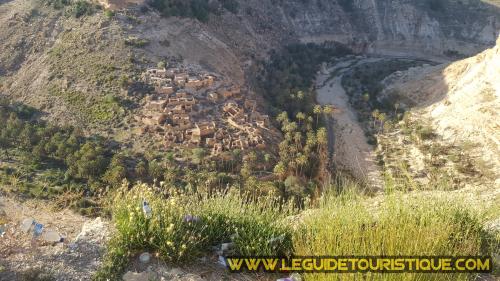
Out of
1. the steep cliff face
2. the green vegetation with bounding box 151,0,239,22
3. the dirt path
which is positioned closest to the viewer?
the dirt path

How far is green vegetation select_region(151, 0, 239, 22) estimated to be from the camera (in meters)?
40.1

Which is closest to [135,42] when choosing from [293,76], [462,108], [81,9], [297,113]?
[81,9]

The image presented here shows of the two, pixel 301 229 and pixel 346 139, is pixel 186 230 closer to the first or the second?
pixel 301 229

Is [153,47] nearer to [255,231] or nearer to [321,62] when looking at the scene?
[321,62]

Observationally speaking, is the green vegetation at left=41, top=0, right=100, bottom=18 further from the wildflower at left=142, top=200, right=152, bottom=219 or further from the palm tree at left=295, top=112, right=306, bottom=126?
the wildflower at left=142, top=200, right=152, bottom=219

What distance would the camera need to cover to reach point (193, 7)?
42.8 metres

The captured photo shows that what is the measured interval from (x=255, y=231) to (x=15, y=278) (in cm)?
381

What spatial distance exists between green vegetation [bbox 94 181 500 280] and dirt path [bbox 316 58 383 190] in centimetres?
1706

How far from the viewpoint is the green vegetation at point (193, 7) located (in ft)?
131

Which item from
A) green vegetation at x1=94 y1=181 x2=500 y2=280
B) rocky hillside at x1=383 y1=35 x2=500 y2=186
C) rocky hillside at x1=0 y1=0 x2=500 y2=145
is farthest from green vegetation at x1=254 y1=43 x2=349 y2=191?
green vegetation at x1=94 y1=181 x2=500 y2=280

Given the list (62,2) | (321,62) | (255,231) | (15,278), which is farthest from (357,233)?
(321,62)

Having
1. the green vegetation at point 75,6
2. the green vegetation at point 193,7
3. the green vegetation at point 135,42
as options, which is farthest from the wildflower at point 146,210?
the green vegetation at point 75,6

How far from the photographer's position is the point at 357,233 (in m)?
5.74

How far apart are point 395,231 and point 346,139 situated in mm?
29684
